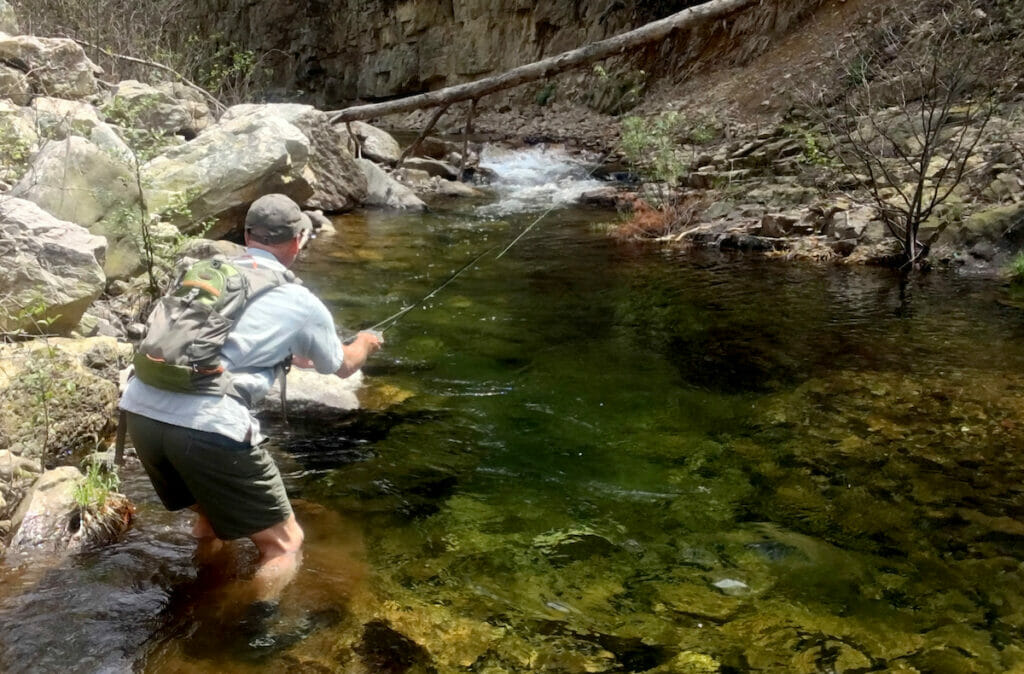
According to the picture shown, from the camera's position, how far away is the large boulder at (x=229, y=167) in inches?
329

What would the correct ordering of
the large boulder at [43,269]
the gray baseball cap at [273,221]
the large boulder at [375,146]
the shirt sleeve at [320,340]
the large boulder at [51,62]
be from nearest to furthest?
the shirt sleeve at [320,340]
the gray baseball cap at [273,221]
the large boulder at [43,269]
the large boulder at [51,62]
the large boulder at [375,146]

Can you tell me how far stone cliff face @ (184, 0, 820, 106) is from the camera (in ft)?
71.3

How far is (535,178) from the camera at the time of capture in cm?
1638

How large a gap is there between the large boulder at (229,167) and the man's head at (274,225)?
16.7 ft

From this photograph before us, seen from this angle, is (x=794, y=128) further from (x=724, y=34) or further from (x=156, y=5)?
(x=156, y=5)

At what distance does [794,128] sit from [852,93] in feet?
3.68

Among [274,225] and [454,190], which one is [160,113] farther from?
[274,225]

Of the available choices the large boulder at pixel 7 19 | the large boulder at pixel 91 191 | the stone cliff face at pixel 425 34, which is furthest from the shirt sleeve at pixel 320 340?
the stone cliff face at pixel 425 34

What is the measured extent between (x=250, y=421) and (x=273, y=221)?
816mm

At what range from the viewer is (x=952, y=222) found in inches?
366

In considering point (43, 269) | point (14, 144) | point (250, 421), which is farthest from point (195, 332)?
point (14, 144)

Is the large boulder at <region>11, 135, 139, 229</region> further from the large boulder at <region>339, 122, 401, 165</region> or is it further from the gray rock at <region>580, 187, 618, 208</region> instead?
the large boulder at <region>339, 122, 401, 165</region>

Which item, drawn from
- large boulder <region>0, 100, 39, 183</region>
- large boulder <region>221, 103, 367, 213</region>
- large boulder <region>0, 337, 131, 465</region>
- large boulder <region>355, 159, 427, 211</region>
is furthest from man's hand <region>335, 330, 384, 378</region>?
large boulder <region>355, 159, 427, 211</region>

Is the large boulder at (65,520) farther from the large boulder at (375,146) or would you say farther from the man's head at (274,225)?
the large boulder at (375,146)
